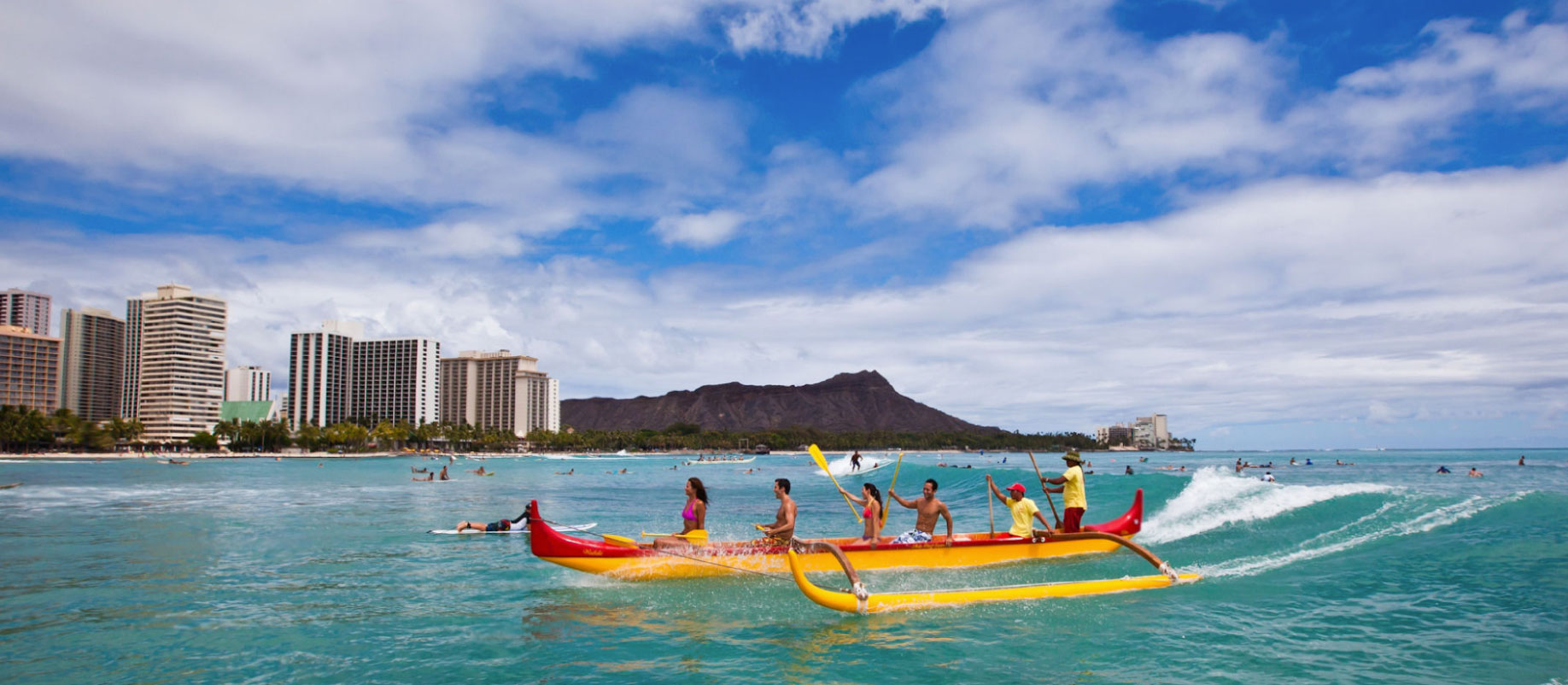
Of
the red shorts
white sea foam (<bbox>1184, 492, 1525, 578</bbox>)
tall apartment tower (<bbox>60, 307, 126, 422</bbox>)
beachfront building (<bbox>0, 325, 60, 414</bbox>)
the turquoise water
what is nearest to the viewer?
the turquoise water

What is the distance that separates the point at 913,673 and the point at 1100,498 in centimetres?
2809

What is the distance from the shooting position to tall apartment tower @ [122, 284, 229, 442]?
177 metres

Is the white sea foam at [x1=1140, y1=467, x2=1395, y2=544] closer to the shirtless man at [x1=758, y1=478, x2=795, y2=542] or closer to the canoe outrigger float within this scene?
the canoe outrigger float

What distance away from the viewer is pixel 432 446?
593 ft

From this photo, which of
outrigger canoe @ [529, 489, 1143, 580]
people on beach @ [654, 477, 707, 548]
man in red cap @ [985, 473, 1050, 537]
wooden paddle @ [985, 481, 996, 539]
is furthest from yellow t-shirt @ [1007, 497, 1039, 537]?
people on beach @ [654, 477, 707, 548]

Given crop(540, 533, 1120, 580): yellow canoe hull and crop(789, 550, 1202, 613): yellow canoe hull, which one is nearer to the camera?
crop(789, 550, 1202, 613): yellow canoe hull

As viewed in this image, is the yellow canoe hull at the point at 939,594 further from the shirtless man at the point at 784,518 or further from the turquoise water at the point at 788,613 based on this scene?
the shirtless man at the point at 784,518

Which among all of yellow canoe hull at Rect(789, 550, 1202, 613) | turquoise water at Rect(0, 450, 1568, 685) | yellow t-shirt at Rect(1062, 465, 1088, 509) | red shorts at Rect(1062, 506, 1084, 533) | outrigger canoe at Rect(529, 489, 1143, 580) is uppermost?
yellow t-shirt at Rect(1062, 465, 1088, 509)

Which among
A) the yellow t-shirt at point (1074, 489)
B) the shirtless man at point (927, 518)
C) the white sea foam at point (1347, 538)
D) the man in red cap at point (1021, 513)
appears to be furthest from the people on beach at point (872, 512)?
the white sea foam at point (1347, 538)

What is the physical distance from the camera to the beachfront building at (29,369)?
159 metres

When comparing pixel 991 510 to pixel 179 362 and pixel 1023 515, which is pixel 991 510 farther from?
pixel 179 362

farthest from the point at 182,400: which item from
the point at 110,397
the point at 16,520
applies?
the point at 16,520

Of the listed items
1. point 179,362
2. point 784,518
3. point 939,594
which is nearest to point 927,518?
point 784,518

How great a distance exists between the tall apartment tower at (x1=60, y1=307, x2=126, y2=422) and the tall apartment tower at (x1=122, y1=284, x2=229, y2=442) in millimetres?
16345
